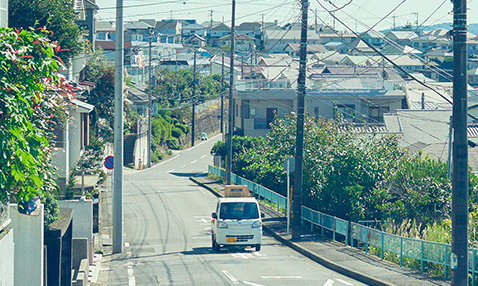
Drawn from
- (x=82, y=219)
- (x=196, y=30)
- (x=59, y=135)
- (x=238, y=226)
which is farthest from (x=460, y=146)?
(x=196, y=30)

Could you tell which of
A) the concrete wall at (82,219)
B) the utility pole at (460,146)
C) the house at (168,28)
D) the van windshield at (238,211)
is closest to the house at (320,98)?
the van windshield at (238,211)

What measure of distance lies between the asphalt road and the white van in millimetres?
425

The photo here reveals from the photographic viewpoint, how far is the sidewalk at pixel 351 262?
14.8 m

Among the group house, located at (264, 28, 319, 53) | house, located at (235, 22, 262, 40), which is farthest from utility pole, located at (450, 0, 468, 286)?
house, located at (235, 22, 262, 40)

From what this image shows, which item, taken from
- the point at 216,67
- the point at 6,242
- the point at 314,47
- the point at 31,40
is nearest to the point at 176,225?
the point at 6,242

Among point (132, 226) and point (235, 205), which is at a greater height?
point (235, 205)

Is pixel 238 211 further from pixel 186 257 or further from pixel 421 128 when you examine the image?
pixel 421 128

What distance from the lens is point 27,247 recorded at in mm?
10836

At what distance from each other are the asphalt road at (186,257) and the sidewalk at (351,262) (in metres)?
0.29

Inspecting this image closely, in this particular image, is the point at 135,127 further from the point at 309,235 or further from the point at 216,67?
the point at 216,67

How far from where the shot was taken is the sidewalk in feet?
48.5

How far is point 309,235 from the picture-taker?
22.6 metres

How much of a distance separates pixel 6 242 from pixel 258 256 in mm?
11045

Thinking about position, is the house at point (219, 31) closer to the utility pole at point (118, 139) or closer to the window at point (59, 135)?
the window at point (59, 135)
